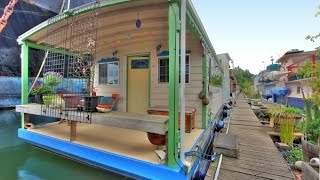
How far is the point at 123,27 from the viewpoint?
4.80 m

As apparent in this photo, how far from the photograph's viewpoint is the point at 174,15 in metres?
2.94

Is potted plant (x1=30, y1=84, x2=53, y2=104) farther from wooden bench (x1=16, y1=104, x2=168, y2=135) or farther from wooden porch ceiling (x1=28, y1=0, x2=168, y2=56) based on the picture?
wooden bench (x1=16, y1=104, x2=168, y2=135)

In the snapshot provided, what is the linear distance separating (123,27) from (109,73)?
8.09 feet

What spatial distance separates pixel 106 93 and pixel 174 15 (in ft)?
15.1

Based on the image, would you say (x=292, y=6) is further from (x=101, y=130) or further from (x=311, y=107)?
(x=101, y=130)

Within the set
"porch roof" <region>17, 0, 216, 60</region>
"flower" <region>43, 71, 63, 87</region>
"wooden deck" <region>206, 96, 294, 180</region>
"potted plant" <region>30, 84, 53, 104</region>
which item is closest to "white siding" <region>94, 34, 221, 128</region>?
"porch roof" <region>17, 0, 216, 60</region>

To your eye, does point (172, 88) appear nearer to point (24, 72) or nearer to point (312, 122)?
point (312, 122)

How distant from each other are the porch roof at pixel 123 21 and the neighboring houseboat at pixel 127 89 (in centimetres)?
2

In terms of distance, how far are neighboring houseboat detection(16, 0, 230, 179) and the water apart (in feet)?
0.84

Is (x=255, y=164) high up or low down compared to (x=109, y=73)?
down

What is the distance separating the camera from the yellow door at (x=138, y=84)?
6.36 meters

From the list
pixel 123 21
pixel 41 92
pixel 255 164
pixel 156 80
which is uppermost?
pixel 123 21

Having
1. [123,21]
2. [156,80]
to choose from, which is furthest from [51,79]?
[156,80]

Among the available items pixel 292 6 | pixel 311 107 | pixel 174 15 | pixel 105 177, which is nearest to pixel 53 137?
pixel 105 177
